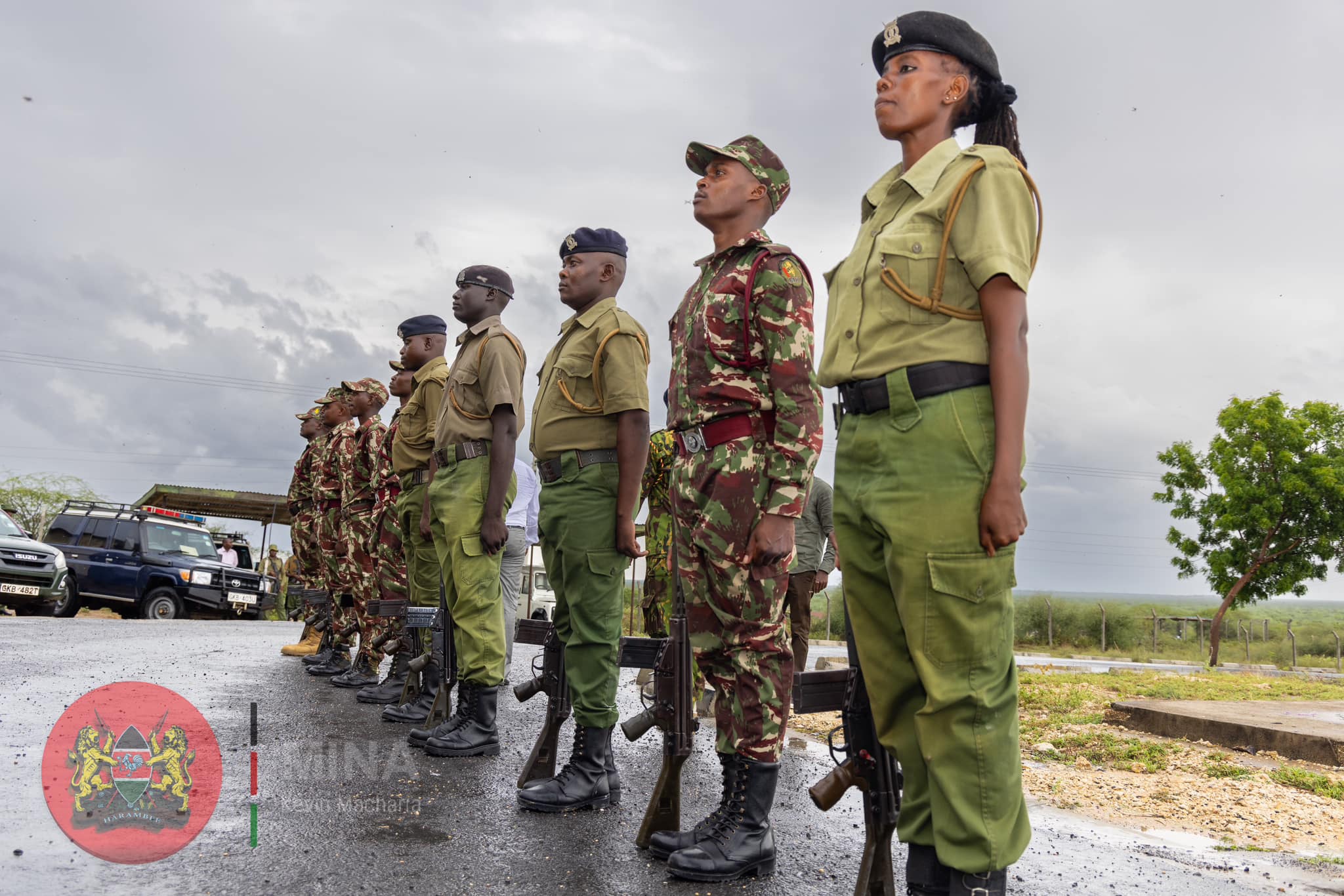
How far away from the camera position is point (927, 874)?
2.40 meters

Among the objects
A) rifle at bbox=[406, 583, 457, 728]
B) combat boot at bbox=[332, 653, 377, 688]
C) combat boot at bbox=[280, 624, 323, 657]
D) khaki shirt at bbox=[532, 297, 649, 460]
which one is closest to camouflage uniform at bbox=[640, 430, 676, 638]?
rifle at bbox=[406, 583, 457, 728]

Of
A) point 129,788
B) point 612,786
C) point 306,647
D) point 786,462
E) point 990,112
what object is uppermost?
point 990,112

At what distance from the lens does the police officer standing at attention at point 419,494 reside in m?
6.43

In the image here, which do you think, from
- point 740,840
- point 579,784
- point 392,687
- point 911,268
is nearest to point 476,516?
point 579,784

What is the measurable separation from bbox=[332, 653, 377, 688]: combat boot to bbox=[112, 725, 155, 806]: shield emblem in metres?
4.55

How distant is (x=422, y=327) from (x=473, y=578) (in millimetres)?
2606

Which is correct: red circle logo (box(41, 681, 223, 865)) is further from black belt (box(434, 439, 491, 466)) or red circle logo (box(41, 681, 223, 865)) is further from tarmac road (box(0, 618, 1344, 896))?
black belt (box(434, 439, 491, 466))

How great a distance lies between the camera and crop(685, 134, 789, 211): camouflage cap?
12.2 feet

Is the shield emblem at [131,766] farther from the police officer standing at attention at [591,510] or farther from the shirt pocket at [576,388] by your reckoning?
the shirt pocket at [576,388]

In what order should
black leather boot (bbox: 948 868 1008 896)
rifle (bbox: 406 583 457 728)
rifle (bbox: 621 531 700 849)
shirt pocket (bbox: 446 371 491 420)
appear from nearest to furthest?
black leather boot (bbox: 948 868 1008 896)
rifle (bbox: 621 531 700 849)
shirt pocket (bbox: 446 371 491 420)
rifle (bbox: 406 583 457 728)

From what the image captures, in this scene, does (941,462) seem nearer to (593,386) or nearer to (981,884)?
(981,884)

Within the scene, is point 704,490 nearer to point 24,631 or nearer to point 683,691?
point 683,691

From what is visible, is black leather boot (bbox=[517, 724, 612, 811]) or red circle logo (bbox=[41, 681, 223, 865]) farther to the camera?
black leather boot (bbox=[517, 724, 612, 811])

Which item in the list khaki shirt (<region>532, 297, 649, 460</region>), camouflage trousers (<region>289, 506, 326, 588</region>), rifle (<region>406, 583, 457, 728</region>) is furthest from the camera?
camouflage trousers (<region>289, 506, 326, 588</region>)
